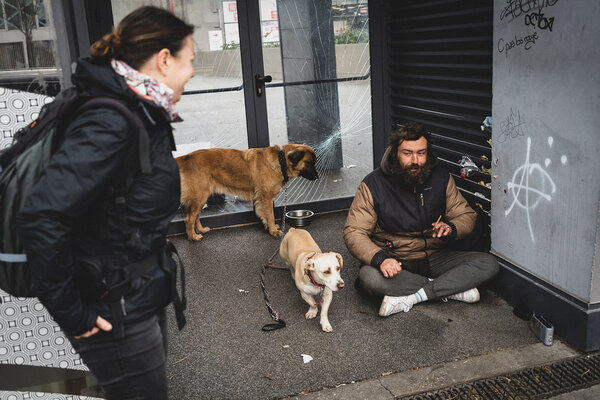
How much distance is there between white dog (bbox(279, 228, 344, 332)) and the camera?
3416mm

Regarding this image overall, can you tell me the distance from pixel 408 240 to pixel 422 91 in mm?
1833

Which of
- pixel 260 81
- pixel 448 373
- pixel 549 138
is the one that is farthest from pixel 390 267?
pixel 260 81

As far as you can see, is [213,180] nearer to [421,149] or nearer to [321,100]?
[321,100]

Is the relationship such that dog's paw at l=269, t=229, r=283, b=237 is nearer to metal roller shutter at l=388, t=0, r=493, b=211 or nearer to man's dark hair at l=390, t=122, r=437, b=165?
metal roller shutter at l=388, t=0, r=493, b=211

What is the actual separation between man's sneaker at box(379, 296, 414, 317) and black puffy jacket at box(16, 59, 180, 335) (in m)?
2.23

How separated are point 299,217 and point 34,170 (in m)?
4.29

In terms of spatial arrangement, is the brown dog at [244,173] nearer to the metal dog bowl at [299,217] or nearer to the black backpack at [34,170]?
the metal dog bowl at [299,217]

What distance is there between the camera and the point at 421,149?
12.3 feet

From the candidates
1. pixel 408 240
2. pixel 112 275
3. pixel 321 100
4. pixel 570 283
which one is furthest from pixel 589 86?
pixel 321 100

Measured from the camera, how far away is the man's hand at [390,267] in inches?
143

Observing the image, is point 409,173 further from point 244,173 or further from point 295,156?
point 244,173

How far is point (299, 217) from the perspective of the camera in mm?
5754

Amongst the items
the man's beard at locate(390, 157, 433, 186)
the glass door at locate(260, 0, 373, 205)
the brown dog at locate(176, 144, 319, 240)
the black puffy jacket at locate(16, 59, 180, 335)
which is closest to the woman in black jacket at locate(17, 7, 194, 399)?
the black puffy jacket at locate(16, 59, 180, 335)

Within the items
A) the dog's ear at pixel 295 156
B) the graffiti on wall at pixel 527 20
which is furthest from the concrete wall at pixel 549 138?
the dog's ear at pixel 295 156
